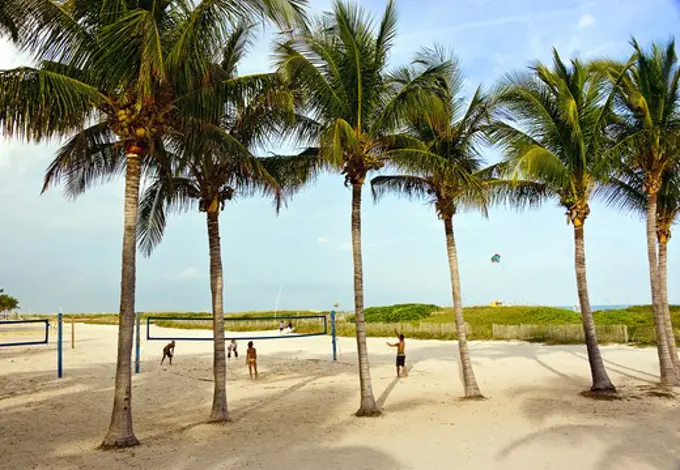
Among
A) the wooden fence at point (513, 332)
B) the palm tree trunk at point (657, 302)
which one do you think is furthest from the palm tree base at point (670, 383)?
the wooden fence at point (513, 332)

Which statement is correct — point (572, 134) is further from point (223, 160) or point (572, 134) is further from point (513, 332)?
point (513, 332)

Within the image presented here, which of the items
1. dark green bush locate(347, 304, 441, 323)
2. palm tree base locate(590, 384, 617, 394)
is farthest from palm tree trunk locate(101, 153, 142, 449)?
dark green bush locate(347, 304, 441, 323)

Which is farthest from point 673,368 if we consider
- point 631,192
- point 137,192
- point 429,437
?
point 137,192

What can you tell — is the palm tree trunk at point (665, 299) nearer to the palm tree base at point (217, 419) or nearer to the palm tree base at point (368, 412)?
the palm tree base at point (368, 412)

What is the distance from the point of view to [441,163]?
1124 cm

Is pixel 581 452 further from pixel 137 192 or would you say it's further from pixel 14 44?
pixel 14 44

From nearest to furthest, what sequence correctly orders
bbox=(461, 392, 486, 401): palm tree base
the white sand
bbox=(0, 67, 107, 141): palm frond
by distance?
bbox=(0, 67, 107, 141): palm frond < the white sand < bbox=(461, 392, 486, 401): palm tree base

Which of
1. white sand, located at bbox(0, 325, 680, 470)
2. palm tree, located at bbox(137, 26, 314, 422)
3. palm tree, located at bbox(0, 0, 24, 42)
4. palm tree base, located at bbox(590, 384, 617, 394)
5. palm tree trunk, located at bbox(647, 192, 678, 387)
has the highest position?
palm tree, located at bbox(0, 0, 24, 42)

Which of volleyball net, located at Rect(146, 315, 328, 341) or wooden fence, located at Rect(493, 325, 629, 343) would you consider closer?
wooden fence, located at Rect(493, 325, 629, 343)

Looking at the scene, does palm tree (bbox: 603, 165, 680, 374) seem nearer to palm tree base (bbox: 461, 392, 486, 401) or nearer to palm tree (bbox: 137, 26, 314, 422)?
palm tree base (bbox: 461, 392, 486, 401)

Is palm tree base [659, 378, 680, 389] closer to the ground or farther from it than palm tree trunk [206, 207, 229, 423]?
closer to the ground

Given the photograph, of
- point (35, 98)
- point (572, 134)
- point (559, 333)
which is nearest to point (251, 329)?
point (559, 333)

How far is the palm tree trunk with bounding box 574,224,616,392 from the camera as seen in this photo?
12.6 metres

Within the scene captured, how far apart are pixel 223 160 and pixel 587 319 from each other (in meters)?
9.03
